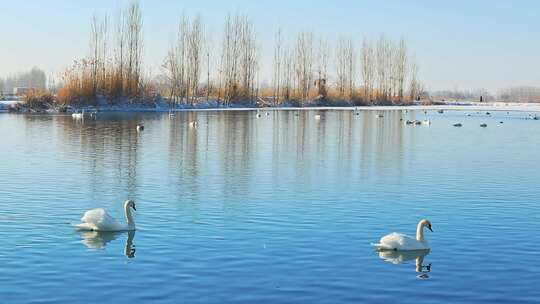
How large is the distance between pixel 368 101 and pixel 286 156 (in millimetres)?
88116

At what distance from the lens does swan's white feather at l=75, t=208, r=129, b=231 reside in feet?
49.0

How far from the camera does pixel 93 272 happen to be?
12102 mm

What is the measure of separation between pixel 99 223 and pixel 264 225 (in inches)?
139

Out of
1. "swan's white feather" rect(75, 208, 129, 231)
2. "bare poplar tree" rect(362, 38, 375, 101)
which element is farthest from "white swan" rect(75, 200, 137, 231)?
"bare poplar tree" rect(362, 38, 375, 101)

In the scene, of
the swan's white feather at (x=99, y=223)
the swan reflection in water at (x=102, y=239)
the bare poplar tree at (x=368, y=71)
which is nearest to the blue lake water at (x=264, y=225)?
the swan reflection in water at (x=102, y=239)

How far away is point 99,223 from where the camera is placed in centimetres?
1494

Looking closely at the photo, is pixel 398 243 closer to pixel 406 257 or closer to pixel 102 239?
pixel 406 257

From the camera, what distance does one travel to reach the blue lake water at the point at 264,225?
11414 mm

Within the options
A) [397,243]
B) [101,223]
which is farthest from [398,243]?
[101,223]

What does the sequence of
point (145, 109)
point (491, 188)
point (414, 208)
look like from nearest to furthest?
point (414, 208) → point (491, 188) → point (145, 109)

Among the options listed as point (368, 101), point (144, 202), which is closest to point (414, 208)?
point (144, 202)

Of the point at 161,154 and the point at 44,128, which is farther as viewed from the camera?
the point at 44,128

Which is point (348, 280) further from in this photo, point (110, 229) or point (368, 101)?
point (368, 101)

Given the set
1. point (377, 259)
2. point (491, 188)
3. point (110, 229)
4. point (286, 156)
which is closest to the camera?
point (377, 259)
